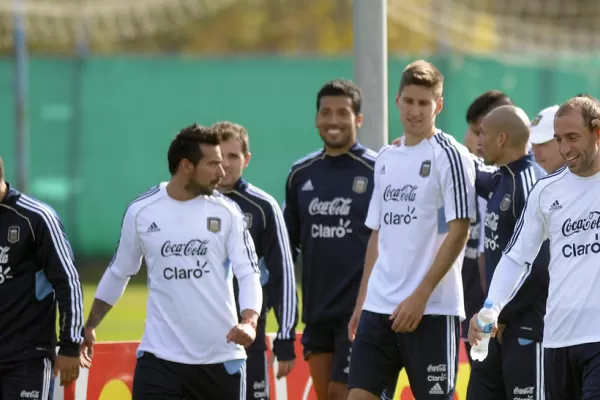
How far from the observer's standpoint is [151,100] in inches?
944

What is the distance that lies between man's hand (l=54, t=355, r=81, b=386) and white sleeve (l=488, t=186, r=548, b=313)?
2538 millimetres

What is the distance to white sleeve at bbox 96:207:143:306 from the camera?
7.99m

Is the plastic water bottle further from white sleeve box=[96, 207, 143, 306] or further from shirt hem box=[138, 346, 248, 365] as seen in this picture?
white sleeve box=[96, 207, 143, 306]

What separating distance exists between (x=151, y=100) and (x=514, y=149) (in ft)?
53.2

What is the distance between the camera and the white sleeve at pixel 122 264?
7.99 metres

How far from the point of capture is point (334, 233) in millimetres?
9391

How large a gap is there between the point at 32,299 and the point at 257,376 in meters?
→ 1.80

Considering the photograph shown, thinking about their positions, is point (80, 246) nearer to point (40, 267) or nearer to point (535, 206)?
point (40, 267)

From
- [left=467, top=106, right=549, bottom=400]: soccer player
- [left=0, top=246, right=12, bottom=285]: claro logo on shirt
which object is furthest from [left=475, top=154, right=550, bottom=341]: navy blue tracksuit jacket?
[left=0, top=246, right=12, bottom=285]: claro logo on shirt

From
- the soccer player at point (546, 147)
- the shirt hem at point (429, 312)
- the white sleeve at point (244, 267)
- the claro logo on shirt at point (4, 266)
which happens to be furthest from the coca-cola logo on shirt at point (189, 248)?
the soccer player at point (546, 147)

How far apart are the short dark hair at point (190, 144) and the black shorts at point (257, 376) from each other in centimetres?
180

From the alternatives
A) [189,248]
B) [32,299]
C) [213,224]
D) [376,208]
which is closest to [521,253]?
[376,208]

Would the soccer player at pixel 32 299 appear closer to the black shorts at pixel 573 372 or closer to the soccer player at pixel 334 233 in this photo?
the soccer player at pixel 334 233

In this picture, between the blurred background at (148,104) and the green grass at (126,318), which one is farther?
the blurred background at (148,104)
